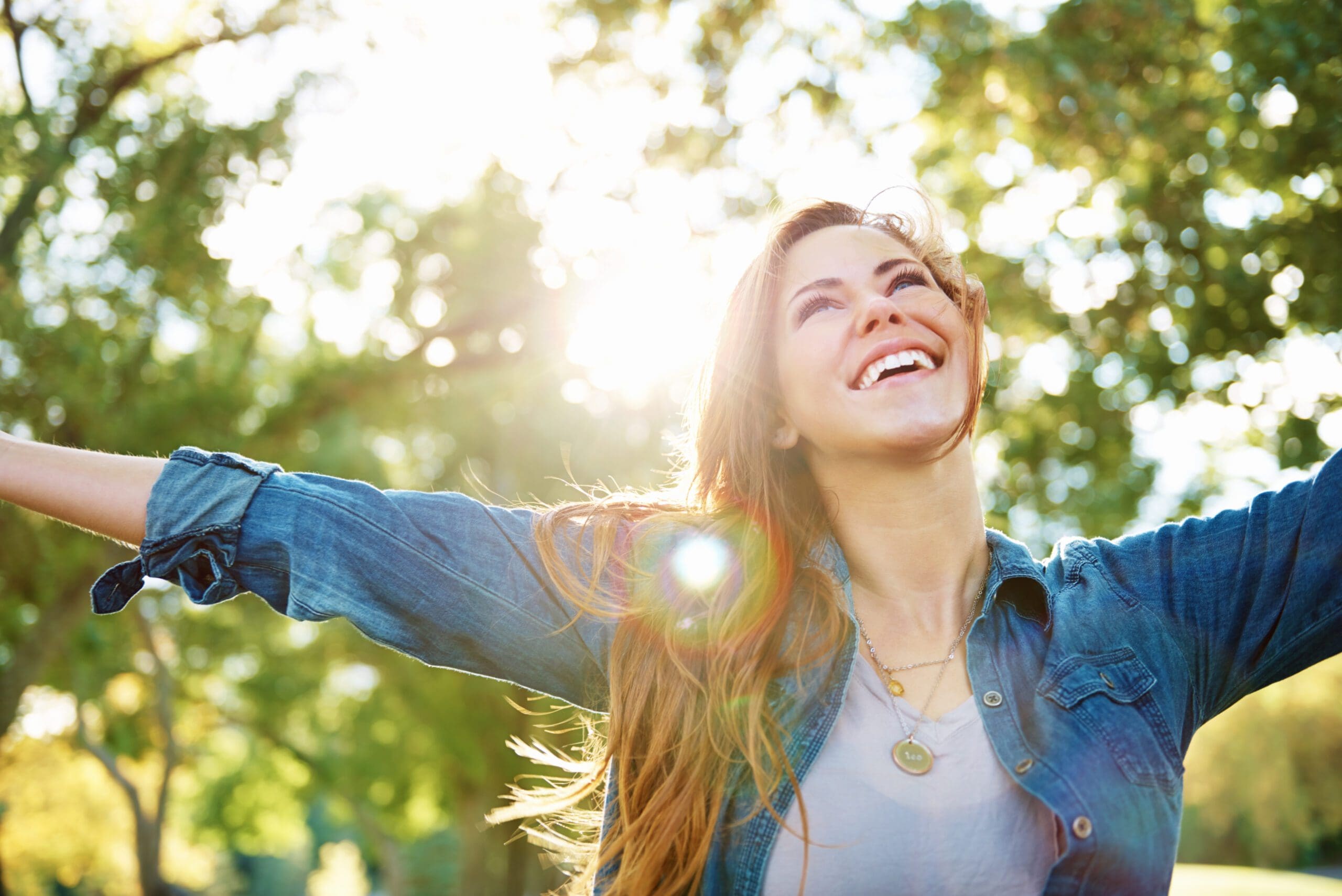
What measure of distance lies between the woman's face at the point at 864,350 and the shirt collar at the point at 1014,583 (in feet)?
0.97

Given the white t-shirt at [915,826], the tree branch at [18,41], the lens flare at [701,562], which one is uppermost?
the tree branch at [18,41]

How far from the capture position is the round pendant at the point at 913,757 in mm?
1981

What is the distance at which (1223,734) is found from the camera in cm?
2523

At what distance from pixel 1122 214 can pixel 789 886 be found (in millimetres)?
7979

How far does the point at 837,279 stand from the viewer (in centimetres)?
261

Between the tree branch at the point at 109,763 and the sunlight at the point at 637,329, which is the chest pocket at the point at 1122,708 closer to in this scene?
the sunlight at the point at 637,329

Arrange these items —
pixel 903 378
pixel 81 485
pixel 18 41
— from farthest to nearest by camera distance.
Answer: pixel 18 41, pixel 903 378, pixel 81 485

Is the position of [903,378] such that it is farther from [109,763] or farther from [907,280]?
[109,763]

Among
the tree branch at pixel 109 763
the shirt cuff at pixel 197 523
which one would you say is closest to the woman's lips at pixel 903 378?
the shirt cuff at pixel 197 523

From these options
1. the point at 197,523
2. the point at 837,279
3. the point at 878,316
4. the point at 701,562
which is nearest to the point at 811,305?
the point at 837,279

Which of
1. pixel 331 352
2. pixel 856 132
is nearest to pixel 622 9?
pixel 856 132

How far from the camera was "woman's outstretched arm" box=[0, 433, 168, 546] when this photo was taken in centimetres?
178

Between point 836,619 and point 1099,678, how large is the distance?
1.81 ft

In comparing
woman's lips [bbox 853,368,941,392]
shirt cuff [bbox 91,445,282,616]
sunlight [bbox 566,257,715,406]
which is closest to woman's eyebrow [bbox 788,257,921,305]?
woman's lips [bbox 853,368,941,392]
